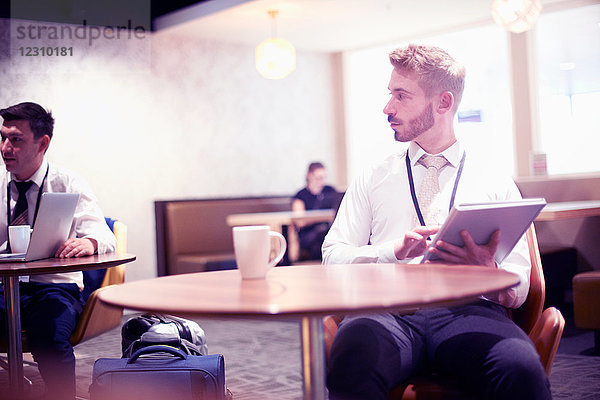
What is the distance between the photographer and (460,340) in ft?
5.02

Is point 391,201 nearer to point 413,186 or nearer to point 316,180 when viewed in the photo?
point 413,186

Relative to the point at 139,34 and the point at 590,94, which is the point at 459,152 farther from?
the point at 139,34

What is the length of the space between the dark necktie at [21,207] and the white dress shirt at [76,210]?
1 centimetres

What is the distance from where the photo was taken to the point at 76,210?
286cm

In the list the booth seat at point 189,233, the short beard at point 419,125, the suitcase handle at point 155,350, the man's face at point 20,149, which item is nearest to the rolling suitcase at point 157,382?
the suitcase handle at point 155,350

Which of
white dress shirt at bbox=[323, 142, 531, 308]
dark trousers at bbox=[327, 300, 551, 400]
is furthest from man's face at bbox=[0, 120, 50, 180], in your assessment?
dark trousers at bbox=[327, 300, 551, 400]

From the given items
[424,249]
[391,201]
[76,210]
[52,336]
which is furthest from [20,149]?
[424,249]

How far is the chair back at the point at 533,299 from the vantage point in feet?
5.86

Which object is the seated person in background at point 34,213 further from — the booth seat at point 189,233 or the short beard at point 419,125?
the booth seat at point 189,233

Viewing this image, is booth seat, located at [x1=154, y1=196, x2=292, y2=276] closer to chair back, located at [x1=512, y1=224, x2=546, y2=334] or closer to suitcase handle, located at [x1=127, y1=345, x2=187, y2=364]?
suitcase handle, located at [x1=127, y1=345, x2=187, y2=364]

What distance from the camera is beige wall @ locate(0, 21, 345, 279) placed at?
228 inches

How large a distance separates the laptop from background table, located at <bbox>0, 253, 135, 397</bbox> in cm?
4

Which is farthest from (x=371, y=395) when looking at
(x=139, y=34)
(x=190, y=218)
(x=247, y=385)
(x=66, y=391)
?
(x=139, y=34)

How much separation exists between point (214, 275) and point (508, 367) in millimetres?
701
